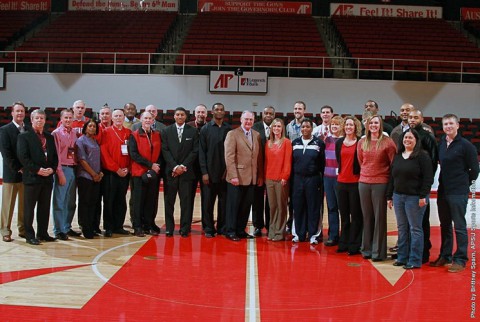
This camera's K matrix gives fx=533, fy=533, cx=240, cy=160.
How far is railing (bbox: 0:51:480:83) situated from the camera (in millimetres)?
14375

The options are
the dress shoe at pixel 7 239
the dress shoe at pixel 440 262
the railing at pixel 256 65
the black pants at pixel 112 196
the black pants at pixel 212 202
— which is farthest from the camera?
the railing at pixel 256 65

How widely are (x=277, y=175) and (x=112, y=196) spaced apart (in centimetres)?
192

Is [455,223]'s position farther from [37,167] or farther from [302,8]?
[302,8]

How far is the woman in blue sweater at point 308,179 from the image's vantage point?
5984 mm

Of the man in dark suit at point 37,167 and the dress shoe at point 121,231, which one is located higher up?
the man in dark suit at point 37,167

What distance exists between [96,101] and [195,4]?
23.8 feet

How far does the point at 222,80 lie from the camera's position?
46.1 feet

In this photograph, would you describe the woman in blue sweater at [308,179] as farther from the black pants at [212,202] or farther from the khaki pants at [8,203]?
the khaki pants at [8,203]

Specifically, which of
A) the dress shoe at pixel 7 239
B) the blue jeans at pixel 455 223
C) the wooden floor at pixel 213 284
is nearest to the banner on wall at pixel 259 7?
the wooden floor at pixel 213 284

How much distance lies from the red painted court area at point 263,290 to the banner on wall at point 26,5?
16.9 meters

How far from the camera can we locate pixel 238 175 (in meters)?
6.17

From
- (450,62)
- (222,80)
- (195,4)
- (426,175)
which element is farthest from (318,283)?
(195,4)

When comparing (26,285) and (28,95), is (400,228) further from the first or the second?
(28,95)

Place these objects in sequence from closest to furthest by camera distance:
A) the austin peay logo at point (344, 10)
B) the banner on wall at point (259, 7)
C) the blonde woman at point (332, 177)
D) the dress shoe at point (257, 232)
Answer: the blonde woman at point (332, 177), the dress shoe at point (257, 232), the austin peay logo at point (344, 10), the banner on wall at point (259, 7)
